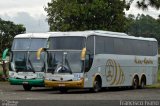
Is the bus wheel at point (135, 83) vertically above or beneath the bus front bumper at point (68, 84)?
beneath

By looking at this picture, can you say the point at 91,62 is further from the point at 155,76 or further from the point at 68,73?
the point at 155,76

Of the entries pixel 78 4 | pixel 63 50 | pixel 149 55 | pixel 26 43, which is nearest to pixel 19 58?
pixel 26 43

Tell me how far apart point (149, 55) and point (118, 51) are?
5.15 meters

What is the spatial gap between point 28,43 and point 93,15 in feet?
63.0

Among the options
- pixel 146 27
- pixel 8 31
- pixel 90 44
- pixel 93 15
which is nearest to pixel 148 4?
pixel 90 44

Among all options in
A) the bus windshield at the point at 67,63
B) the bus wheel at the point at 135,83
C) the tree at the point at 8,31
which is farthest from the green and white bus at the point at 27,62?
the tree at the point at 8,31

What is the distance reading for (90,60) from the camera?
29781 millimetres

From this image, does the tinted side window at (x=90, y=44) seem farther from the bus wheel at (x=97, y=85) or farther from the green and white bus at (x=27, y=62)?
the green and white bus at (x=27, y=62)

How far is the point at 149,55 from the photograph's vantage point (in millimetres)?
37688

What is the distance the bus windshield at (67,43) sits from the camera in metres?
29.5

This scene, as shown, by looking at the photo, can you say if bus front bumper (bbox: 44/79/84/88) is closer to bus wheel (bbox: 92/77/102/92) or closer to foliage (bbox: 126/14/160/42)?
bus wheel (bbox: 92/77/102/92)

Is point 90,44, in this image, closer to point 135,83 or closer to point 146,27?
point 135,83

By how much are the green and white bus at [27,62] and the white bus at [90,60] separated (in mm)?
1939

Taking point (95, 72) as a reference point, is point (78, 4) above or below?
above
